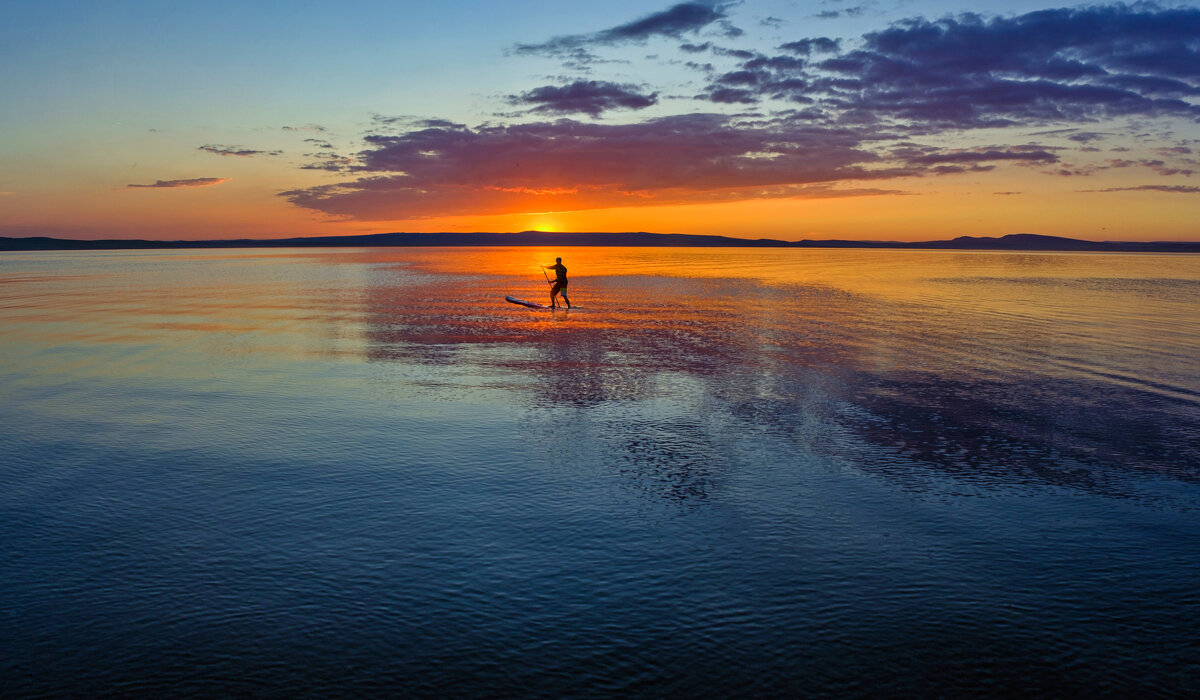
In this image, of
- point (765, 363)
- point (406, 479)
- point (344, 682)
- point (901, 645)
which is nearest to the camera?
point (344, 682)

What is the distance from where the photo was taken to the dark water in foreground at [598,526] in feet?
19.7

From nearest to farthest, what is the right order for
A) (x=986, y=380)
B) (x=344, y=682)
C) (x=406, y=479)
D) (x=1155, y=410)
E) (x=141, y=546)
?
1. (x=344, y=682)
2. (x=141, y=546)
3. (x=406, y=479)
4. (x=1155, y=410)
5. (x=986, y=380)

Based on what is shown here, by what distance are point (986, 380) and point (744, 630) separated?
1366 cm

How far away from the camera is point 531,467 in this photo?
10.9 metres

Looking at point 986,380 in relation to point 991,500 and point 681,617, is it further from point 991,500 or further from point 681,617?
point 681,617

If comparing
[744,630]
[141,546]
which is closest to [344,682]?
[744,630]

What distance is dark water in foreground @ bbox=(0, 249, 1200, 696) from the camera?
600 centimetres

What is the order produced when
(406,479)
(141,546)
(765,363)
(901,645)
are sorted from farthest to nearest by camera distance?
(765,363) → (406,479) → (141,546) → (901,645)

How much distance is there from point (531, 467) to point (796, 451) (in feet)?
12.7

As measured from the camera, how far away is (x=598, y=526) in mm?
8656

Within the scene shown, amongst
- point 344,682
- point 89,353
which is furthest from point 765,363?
point 89,353

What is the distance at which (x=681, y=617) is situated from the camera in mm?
6633

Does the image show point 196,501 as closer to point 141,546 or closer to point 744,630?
point 141,546

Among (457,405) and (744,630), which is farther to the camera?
(457,405)
